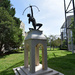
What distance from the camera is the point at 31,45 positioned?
13.7ft

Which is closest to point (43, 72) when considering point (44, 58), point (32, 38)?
point (44, 58)

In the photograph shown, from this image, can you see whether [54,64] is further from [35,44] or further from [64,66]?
[35,44]

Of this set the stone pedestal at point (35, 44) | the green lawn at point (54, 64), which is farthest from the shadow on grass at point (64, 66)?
the stone pedestal at point (35, 44)

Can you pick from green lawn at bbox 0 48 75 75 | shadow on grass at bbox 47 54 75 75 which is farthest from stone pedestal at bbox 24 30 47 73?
green lawn at bbox 0 48 75 75

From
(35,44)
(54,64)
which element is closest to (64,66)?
(54,64)

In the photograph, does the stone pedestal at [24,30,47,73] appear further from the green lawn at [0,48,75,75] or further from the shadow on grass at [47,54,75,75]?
the green lawn at [0,48,75,75]

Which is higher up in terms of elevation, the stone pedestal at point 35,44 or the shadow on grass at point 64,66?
the stone pedestal at point 35,44

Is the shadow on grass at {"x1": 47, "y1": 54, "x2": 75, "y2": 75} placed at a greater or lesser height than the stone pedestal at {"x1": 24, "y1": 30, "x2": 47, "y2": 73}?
lesser

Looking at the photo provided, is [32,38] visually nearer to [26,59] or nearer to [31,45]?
[31,45]

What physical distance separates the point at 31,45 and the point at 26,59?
165 cm

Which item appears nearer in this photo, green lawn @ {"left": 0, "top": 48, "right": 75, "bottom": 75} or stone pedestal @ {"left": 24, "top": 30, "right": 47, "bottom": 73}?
stone pedestal @ {"left": 24, "top": 30, "right": 47, "bottom": 73}

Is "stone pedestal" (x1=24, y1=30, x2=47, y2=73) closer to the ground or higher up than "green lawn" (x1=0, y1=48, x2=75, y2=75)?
higher up

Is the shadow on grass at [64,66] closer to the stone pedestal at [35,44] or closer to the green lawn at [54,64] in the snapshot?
the green lawn at [54,64]

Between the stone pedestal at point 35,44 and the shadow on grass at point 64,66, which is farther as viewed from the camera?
the shadow on grass at point 64,66
